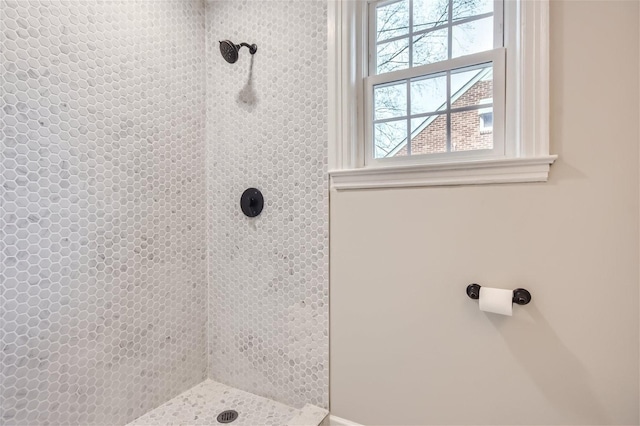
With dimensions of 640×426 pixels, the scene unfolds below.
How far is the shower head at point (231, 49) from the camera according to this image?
1.42 meters

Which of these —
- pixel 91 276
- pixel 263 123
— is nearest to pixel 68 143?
pixel 91 276

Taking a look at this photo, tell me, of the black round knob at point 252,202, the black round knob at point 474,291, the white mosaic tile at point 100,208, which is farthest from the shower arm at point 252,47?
the black round knob at point 474,291

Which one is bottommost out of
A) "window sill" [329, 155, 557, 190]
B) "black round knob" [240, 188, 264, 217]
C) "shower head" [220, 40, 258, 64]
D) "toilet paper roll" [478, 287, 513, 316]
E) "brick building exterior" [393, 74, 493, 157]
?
"toilet paper roll" [478, 287, 513, 316]

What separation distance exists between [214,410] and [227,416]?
88 millimetres

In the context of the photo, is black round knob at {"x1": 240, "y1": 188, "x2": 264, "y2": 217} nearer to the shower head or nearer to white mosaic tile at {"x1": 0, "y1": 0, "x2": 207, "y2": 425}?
white mosaic tile at {"x1": 0, "y1": 0, "x2": 207, "y2": 425}

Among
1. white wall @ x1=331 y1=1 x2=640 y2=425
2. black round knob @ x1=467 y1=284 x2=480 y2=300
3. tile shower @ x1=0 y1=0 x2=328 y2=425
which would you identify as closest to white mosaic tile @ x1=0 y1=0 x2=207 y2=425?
tile shower @ x1=0 y1=0 x2=328 y2=425

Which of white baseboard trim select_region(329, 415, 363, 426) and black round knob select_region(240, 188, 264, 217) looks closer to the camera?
white baseboard trim select_region(329, 415, 363, 426)

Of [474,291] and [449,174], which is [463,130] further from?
[474,291]

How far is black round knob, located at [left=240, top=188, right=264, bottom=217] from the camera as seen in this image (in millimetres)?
1475

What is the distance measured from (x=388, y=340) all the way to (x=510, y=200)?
2.27ft

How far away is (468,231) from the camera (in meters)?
1.04

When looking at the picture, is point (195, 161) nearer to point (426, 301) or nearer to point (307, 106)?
point (307, 106)

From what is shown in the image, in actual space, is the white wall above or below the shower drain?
above

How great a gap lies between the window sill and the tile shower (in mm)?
163
